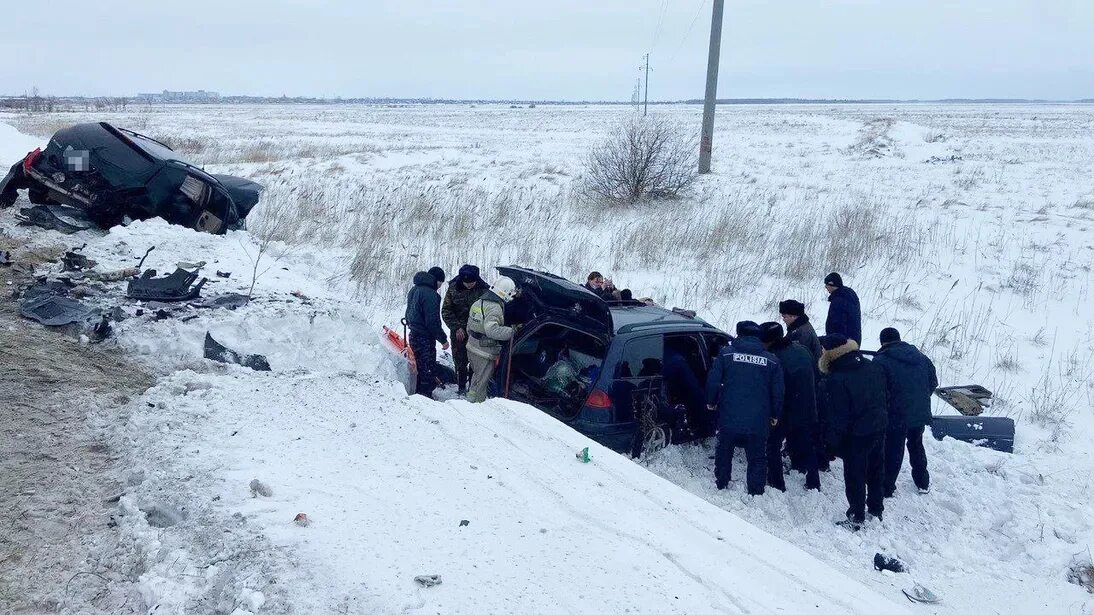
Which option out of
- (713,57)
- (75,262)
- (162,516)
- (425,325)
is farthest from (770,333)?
(713,57)

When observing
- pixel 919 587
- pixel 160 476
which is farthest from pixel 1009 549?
pixel 160 476

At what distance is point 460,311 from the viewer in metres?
8.09

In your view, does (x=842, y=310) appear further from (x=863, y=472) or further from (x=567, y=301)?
(x=567, y=301)

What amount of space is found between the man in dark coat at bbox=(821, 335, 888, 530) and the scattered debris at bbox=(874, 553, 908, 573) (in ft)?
1.46

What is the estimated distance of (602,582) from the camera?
3.58 metres

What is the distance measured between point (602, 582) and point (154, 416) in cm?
306

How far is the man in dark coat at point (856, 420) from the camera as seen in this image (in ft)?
19.8

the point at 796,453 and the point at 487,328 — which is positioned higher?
the point at 487,328

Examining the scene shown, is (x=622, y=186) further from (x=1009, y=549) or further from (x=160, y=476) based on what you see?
(x=160, y=476)

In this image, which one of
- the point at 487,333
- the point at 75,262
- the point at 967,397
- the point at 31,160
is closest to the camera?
the point at 487,333

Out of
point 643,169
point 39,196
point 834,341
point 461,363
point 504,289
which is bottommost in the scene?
point 461,363

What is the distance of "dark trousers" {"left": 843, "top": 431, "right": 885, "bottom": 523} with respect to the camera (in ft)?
20.0

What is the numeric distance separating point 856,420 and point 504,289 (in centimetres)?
323

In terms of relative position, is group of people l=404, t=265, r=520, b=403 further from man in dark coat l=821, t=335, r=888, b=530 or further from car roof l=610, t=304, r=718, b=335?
man in dark coat l=821, t=335, r=888, b=530
